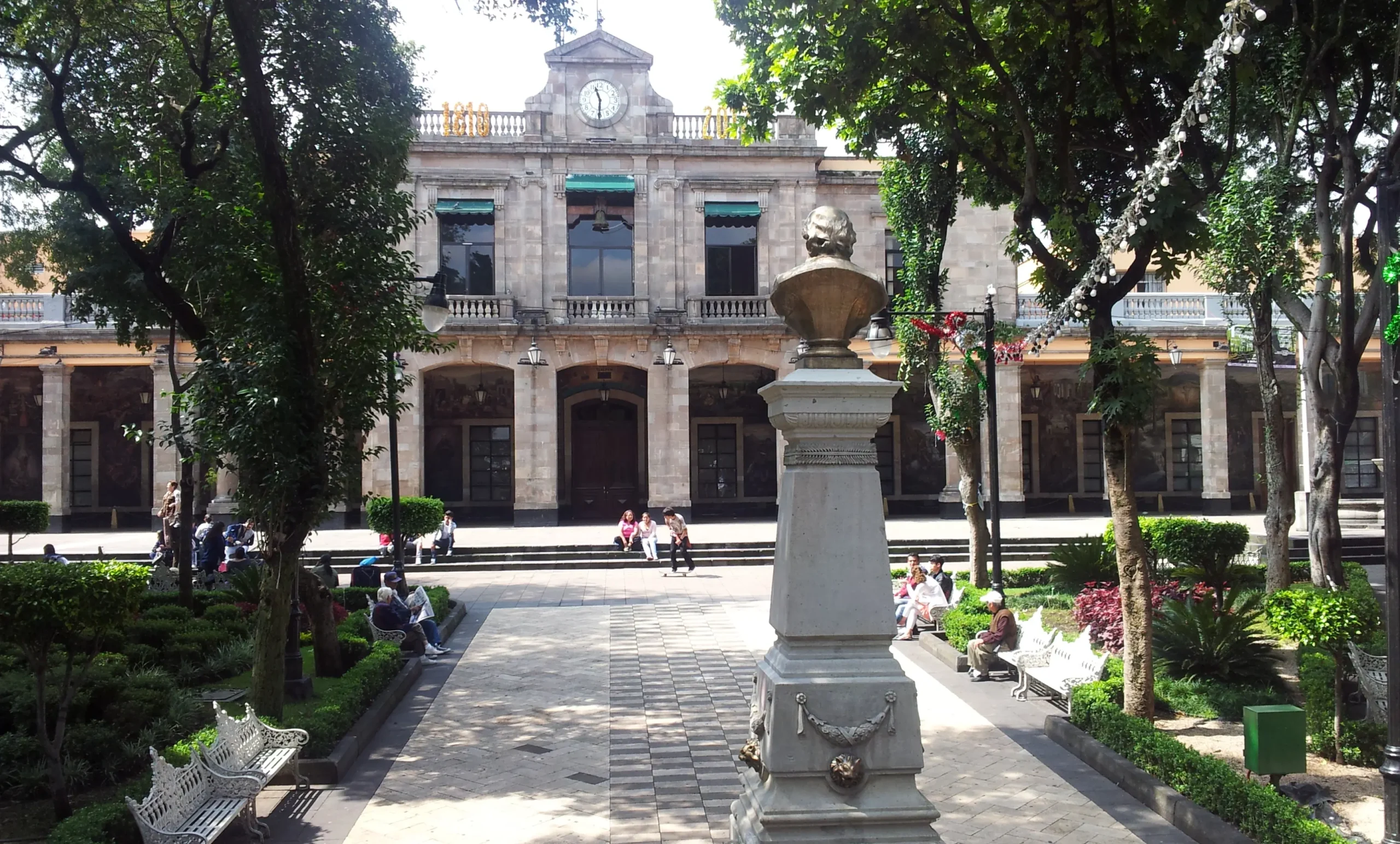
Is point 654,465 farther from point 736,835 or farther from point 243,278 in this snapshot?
point 736,835

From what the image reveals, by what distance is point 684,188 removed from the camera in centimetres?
2788

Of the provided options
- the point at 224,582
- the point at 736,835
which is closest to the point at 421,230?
the point at 224,582

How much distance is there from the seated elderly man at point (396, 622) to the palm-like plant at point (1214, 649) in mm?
8151

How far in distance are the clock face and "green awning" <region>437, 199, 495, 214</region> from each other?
3.60 m

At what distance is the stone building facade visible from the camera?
2712 centimetres

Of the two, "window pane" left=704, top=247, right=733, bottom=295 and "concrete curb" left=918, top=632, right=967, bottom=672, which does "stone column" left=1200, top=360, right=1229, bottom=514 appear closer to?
"window pane" left=704, top=247, right=733, bottom=295

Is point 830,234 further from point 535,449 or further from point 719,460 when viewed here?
point 719,460

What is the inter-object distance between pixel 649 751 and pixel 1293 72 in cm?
961

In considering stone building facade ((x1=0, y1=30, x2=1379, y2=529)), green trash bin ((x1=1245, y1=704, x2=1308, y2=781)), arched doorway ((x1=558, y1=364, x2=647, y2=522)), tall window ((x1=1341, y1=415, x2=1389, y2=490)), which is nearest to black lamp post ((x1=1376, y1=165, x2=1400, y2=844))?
green trash bin ((x1=1245, y1=704, x2=1308, y2=781))

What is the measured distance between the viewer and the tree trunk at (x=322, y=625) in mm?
10297

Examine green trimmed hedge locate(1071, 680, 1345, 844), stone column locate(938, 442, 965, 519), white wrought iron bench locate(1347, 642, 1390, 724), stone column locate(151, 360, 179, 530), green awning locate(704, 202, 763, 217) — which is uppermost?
green awning locate(704, 202, 763, 217)

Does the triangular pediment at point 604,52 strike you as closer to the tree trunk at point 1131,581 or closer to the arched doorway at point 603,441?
the arched doorway at point 603,441

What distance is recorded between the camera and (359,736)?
8500mm

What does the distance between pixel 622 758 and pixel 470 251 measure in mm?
21624
